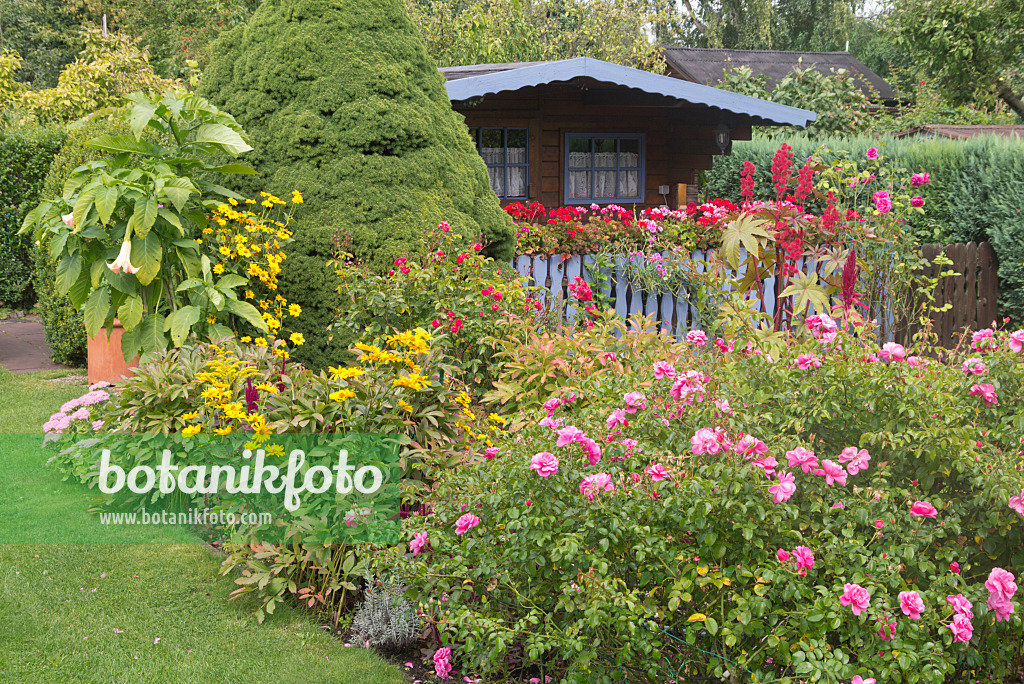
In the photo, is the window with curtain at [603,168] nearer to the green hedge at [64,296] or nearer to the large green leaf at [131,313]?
the green hedge at [64,296]

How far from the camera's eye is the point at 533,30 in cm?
1934

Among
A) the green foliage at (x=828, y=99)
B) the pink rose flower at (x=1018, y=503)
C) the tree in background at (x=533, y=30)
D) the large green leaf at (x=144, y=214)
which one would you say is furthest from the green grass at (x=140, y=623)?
the green foliage at (x=828, y=99)

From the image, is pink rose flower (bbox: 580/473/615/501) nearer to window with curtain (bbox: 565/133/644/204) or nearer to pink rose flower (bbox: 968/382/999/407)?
pink rose flower (bbox: 968/382/999/407)

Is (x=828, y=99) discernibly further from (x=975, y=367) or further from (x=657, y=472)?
(x=657, y=472)

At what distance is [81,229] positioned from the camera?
5.29 meters

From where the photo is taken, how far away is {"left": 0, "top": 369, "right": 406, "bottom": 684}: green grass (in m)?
3.13

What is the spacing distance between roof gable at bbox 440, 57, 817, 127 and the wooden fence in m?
2.28

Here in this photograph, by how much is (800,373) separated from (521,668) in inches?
59.3

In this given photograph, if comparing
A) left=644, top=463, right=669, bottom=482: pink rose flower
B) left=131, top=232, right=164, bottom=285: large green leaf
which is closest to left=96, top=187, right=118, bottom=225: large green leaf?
left=131, top=232, right=164, bottom=285: large green leaf

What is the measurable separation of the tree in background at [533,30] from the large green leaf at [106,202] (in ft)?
39.6

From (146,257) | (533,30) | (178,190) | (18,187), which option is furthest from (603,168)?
(533,30)

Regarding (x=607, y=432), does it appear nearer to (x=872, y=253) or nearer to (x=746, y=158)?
(x=872, y=253)

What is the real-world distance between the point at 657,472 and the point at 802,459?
1.36 feet

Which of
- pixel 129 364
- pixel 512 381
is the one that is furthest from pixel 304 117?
pixel 512 381
